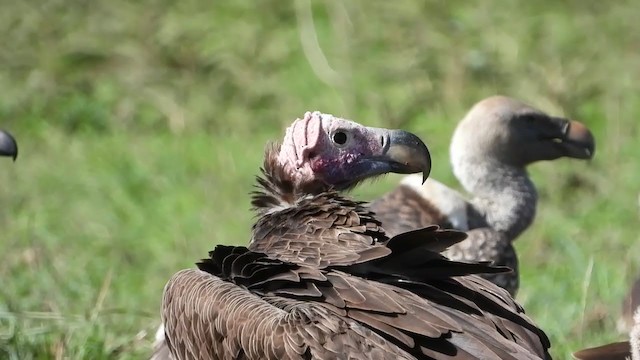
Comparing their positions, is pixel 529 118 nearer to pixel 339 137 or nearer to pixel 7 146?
Result: pixel 339 137

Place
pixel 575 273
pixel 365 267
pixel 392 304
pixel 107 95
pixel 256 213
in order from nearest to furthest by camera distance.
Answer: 1. pixel 392 304
2. pixel 365 267
3. pixel 256 213
4. pixel 575 273
5. pixel 107 95

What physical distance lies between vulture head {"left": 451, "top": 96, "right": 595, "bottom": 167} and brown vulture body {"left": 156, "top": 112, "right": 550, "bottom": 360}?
186 cm

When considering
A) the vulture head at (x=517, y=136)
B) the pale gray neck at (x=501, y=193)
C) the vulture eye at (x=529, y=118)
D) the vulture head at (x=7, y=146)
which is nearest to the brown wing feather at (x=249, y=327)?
the vulture head at (x=7, y=146)

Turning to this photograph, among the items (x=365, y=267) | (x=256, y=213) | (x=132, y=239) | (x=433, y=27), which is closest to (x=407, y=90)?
(x=433, y=27)

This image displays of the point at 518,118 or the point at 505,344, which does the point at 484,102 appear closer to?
the point at 518,118

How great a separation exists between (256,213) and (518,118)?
6.85 ft

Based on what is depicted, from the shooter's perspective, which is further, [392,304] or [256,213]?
[256,213]

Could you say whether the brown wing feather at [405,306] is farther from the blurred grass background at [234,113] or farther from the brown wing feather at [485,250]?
the brown wing feather at [485,250]

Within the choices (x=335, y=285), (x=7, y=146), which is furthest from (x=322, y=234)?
Result: (x=7, y=146)

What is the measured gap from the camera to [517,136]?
220 inches

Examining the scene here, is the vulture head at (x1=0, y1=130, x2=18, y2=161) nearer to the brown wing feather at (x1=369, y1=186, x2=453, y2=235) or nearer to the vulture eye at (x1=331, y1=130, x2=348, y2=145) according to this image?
the vulture eye at (x1=331, y1=130, x2=348, y2=145)

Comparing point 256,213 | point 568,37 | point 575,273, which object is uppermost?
point 568,37

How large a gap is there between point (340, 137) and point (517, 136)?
1.94 m

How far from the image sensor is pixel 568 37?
8.70m
